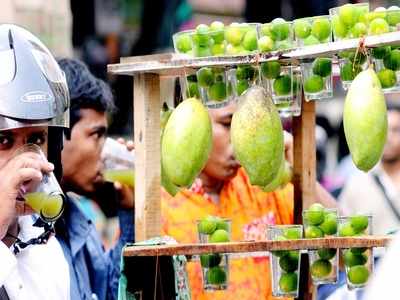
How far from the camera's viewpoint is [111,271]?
192 inches

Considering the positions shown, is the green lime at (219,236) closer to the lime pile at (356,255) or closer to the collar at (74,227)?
the lime pile at (356,255)

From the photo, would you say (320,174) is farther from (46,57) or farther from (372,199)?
(46,57)

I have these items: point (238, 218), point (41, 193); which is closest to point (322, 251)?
point (41, 193)

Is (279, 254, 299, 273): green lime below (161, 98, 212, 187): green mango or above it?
below

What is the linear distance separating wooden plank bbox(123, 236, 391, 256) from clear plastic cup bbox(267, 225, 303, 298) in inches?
7.3

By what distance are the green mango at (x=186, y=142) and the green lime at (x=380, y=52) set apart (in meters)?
0.53

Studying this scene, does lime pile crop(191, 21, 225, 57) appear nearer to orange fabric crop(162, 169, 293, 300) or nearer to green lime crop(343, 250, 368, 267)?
green lime crop(343, 250, 368, 267)

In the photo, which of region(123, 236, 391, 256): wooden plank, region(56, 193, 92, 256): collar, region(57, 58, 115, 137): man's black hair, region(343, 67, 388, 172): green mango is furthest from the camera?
region(57, 58, 115, 137): man's black hair

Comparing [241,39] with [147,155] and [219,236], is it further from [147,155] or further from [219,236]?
[219,236]

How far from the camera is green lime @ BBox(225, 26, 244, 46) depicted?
11.4 ft

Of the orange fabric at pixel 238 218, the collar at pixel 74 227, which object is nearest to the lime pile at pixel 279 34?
the collar at pixel 74 227

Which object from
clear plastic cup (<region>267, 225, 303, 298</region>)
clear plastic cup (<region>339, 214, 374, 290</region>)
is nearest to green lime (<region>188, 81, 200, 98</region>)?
clear plastic cup (<region>267, 225, 303, 298</region>)

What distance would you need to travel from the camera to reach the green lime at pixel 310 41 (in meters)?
3.36

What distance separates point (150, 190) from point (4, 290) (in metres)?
0.59
